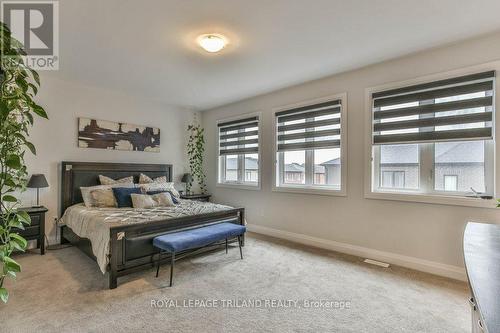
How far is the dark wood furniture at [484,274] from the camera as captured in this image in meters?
0.72

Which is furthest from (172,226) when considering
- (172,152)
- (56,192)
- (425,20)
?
(425,20)

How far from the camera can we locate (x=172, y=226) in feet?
10.3

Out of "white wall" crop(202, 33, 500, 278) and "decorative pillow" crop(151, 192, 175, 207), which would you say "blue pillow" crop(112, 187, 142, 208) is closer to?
"decorative pillow" crop(151, 192, 175, 207)

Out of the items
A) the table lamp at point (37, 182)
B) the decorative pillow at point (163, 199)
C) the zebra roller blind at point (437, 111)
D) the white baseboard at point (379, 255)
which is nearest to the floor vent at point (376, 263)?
the white baseboard at point (379, 255)

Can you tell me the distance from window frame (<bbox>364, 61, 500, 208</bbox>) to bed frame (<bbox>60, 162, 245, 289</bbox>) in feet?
A: 6.52

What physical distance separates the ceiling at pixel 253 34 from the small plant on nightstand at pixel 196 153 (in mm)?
1915

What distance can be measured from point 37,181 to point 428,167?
517 cm

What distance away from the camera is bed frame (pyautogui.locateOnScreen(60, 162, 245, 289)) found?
2.64m

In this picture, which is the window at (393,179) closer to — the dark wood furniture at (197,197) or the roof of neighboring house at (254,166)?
the roof of neighboring house at (254,166)

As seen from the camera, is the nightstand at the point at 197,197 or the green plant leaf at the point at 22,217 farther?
the nightstand at the point at 197,197

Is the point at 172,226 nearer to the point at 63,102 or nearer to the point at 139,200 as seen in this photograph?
the point at 139,200

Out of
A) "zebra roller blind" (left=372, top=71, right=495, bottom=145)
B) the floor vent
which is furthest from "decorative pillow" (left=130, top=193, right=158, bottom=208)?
"zebra roller blind" (left=372, top=71, right=495, bottom=145)

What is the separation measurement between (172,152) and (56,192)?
2141mm

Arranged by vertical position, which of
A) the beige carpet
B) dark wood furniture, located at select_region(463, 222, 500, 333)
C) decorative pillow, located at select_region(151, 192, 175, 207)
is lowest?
the beige carpet
